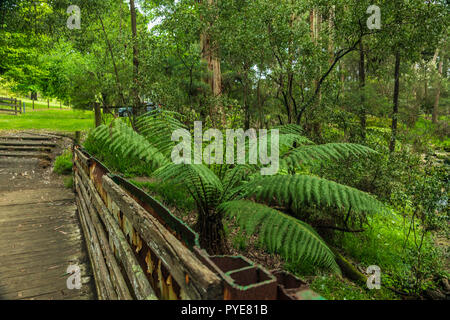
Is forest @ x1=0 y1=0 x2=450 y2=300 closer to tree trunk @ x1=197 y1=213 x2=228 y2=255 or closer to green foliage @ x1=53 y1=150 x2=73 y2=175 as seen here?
tree trunk @ x1=197 y1=213 x2=228 y2=255

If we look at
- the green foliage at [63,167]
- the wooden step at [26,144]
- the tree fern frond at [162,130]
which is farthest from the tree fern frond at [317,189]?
the wooden step at [26,144]

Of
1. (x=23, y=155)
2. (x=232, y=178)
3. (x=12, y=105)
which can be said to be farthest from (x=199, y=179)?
(x=12, y=105)

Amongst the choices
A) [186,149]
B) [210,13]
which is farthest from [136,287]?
[210,13]

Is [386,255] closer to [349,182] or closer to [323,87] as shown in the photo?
[349,182]

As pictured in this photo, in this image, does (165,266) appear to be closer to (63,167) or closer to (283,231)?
(283,231)

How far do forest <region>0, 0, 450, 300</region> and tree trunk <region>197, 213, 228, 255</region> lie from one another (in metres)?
0.01

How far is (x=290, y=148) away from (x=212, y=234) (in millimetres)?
3263

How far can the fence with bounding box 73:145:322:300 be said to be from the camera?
2.67 ft

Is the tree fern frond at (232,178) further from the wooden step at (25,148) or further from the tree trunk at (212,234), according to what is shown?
the wooden step at (25,148)

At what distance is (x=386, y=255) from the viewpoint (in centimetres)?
432

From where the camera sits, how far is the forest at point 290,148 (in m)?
2.43

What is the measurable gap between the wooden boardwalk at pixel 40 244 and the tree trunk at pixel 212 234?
1.06 m

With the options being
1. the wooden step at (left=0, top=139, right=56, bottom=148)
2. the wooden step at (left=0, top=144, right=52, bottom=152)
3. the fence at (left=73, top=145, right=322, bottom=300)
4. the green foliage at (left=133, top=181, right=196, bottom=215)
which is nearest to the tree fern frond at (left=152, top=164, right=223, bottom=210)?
the fence at (left=73, top=145, right=322, bottom=300)

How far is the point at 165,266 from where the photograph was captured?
111 centimetres
